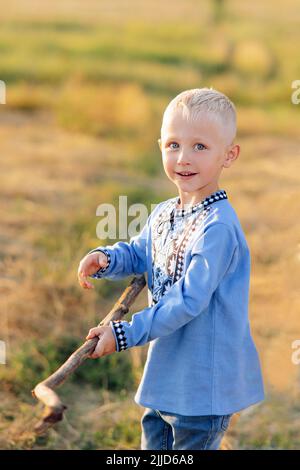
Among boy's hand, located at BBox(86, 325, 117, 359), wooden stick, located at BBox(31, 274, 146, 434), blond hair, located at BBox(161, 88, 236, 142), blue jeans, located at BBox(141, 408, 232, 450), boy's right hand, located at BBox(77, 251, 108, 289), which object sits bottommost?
blue jeans, located at BBox(141, 408, 232, 450)

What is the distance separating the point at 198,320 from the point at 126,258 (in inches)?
14.1

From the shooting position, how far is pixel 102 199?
22.6 ft

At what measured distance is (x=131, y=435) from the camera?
3.48 m

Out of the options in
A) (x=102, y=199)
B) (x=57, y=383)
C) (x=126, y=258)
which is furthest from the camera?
(x=102, y=199)

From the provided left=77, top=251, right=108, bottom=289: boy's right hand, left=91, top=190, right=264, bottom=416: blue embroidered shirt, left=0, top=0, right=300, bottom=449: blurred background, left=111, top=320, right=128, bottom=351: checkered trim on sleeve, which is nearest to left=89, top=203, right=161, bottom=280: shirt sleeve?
left=77, top=251, right=108, bottom=289: boy's right hand

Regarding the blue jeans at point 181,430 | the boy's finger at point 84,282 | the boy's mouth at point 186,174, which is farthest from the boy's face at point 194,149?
the blue jeans at point 181,430

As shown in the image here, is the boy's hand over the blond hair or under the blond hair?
under

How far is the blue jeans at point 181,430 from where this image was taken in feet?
7.97

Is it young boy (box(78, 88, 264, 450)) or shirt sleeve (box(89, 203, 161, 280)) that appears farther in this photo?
shirt sleeve (box(89, 203, 161, 280))

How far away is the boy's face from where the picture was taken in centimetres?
230

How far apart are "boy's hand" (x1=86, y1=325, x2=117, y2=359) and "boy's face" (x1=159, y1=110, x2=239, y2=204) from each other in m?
0.45

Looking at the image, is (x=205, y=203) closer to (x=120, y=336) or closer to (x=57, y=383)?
(x=120, y=336)

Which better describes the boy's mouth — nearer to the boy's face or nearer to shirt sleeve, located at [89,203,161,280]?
the boy's face

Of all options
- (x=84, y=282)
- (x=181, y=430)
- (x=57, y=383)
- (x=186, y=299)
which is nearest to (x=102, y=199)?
(x=84, y=282)
